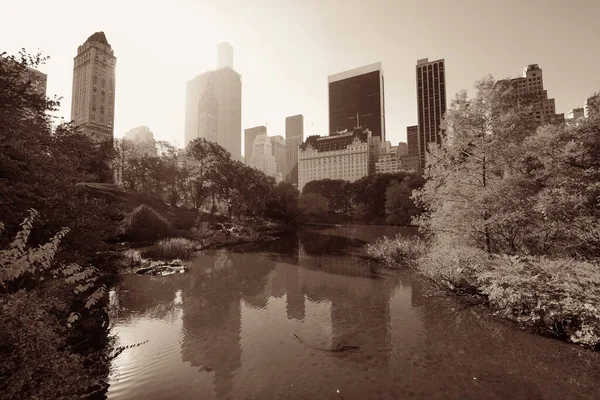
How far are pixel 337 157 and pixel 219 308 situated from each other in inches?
6530

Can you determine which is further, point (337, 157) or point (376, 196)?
point (337, 157)

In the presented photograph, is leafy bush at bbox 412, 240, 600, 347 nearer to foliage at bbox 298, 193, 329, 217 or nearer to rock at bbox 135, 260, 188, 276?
rock at bbox 135, 260, 188, 276

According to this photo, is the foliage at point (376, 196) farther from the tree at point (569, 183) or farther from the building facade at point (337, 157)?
the building facade at point (337, 157)

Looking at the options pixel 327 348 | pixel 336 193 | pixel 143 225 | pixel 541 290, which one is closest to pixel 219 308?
pixel 327 348

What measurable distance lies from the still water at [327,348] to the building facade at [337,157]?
154 m

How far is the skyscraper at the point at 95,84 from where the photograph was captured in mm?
121500

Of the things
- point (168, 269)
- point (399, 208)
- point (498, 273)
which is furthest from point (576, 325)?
point (399, 208)

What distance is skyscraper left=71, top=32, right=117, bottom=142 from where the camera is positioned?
12150cm

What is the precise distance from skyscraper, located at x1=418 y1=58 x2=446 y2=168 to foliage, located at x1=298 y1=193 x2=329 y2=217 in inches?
4506

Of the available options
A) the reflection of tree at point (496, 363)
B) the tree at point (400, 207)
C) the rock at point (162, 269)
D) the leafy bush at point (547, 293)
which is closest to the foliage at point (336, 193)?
the tree at point (400, 207)

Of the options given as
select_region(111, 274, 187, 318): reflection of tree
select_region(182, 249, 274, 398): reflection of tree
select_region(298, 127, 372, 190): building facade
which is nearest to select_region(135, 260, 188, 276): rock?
select_region(111, 274, 187, 318): reflection of tree

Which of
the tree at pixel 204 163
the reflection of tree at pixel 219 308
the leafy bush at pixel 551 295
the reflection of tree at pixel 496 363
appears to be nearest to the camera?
the reflection of tree at pixel 496 363

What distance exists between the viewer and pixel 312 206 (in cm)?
8162

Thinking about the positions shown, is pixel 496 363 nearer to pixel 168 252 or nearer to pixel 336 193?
pixel 168 252
